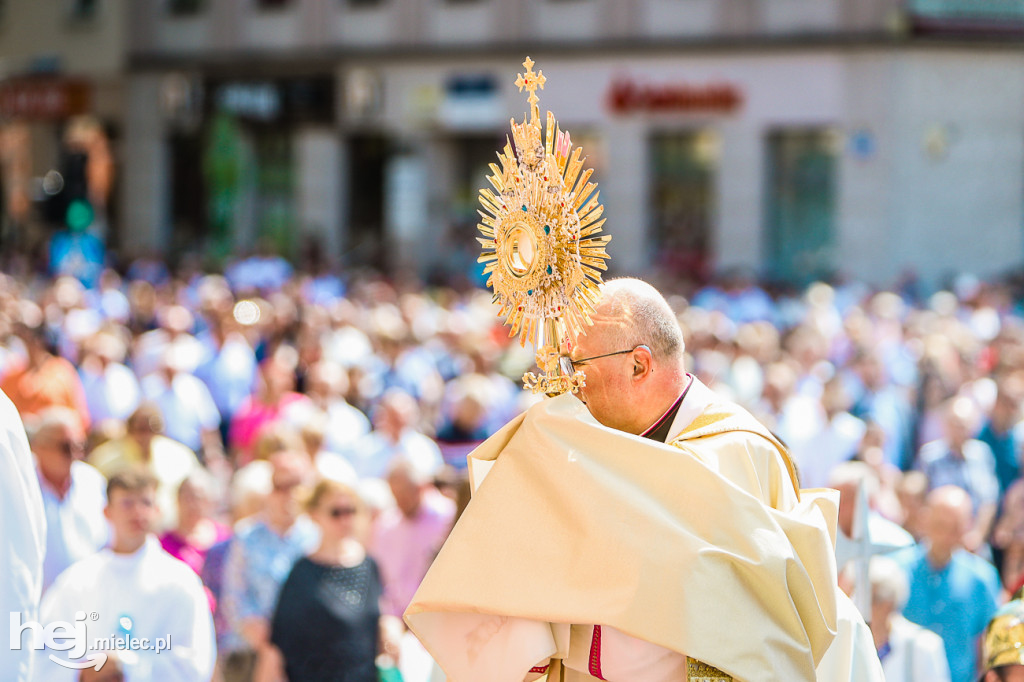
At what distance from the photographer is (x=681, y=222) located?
27094 mm

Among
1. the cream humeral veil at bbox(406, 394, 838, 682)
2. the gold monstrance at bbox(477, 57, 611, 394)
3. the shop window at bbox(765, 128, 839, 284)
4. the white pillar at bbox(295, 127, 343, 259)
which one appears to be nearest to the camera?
the cream humeral veil at bbox(406, 394, 838, 682)

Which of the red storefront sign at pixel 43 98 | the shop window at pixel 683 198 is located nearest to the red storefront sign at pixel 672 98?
the shop window at pixel 683 198

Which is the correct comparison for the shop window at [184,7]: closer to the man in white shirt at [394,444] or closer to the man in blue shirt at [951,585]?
the man in white shirt at [394,444]

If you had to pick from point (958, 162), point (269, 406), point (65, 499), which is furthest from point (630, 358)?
point (958, 162)

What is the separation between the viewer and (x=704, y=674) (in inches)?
130

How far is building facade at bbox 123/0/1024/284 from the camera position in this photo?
2492 centimetres

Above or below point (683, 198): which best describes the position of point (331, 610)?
above

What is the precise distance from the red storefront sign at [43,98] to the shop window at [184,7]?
2.61 metres

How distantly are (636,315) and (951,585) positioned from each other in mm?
3896

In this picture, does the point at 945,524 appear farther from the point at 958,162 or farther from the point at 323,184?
the point at 323,184

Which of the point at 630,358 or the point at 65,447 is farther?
the point at 65,447

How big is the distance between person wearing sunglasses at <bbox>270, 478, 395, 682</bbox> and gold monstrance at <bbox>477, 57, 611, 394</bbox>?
106 inches

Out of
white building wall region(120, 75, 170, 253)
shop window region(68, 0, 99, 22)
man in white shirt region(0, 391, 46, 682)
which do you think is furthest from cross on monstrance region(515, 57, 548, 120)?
shop window region(68, 0, 99, 22)

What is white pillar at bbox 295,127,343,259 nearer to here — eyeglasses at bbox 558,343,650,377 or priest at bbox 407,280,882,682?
eyeglasses at bbox 558,343,650,377
